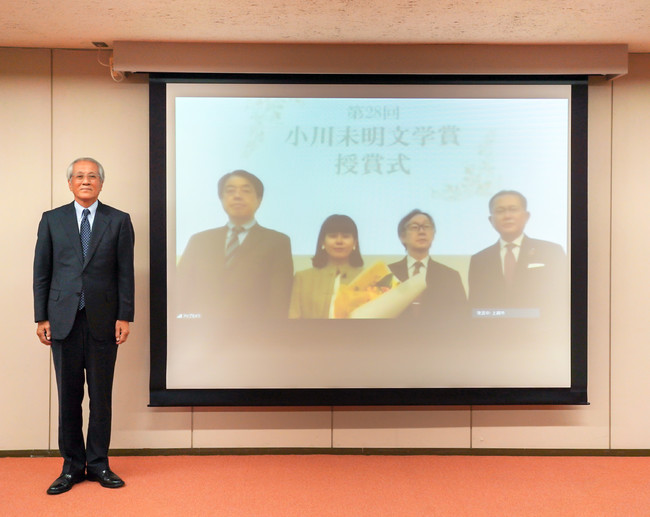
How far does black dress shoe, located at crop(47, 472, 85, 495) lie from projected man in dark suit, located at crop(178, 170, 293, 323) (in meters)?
1.08

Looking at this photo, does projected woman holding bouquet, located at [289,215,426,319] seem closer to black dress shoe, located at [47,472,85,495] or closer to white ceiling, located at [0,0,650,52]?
white ceiling, located at [0,0,650,52]

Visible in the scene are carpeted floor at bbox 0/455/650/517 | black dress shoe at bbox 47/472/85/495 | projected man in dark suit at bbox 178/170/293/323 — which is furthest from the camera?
projected man in dark suit at bbox 178/170/293/323

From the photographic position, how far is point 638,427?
12.8 ft

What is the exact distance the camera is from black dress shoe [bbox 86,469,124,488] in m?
3.25

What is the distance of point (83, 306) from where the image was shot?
10.5 ft

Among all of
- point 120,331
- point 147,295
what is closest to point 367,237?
point 147,295

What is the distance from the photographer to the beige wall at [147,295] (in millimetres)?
3789

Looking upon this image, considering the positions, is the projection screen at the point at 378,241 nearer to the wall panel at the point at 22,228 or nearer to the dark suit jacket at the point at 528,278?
the dark suit jacket at the point at 528,278

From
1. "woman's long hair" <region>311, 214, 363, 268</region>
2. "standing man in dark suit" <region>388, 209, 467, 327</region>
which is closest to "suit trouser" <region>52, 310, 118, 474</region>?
"woman's long hair" <region>311, 214, 363, 268</region>

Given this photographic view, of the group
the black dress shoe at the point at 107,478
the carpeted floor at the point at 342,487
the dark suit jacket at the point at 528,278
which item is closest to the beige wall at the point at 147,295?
the carpeted floor at the point at 342,487

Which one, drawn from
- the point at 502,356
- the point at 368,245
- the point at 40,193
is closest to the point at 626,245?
the point at 502,356

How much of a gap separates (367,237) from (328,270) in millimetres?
316

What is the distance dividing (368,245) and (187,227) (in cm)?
112

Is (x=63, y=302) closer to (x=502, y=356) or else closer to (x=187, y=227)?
(x=187, y=227)
